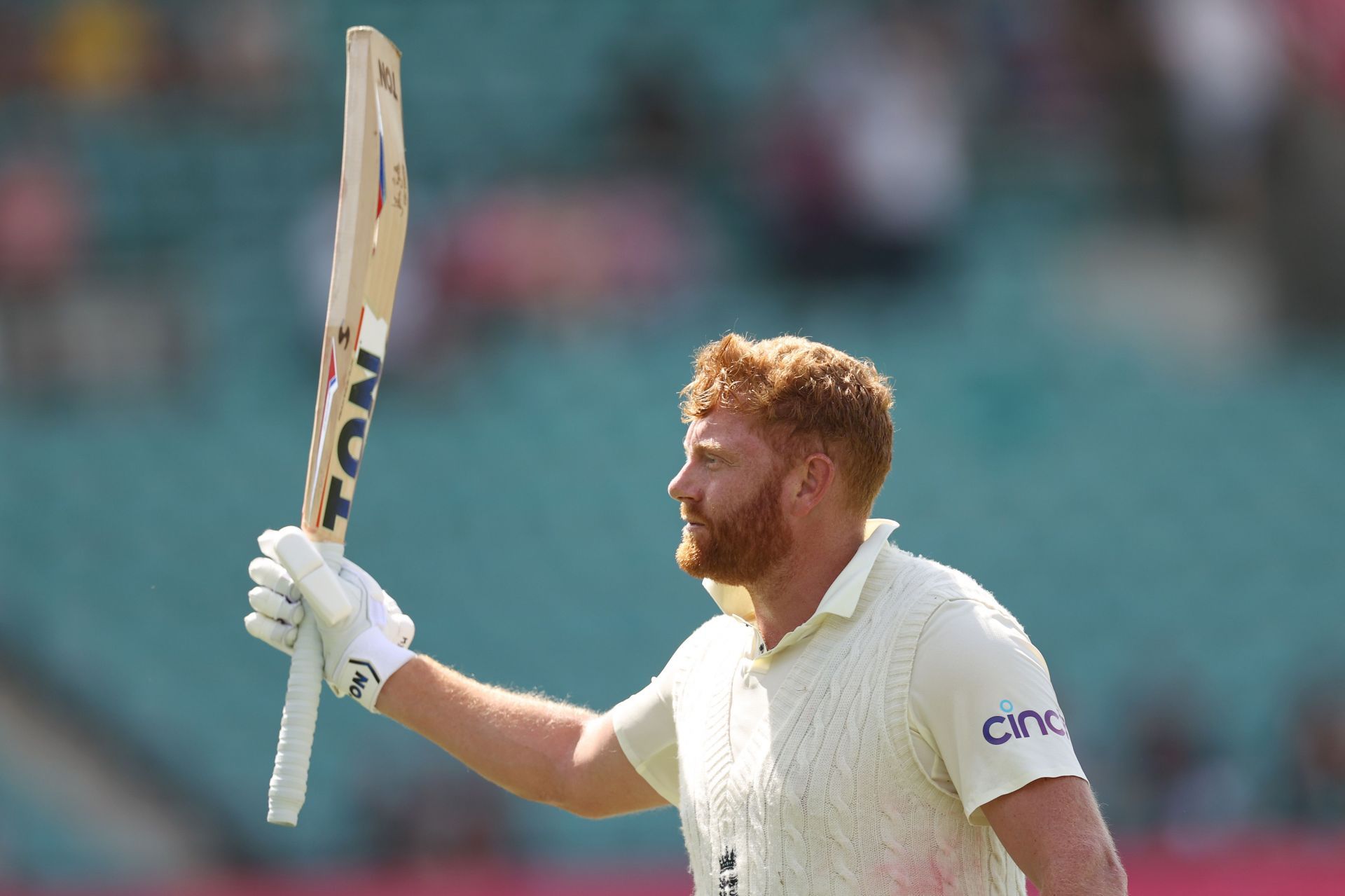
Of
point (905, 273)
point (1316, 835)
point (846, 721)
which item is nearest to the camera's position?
point (846, 721)

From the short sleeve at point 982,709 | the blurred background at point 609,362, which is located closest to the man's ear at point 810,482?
the short sleeve at point 982,709

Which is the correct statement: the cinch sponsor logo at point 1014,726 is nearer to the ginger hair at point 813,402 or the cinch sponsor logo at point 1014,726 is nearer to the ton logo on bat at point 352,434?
the ginger hair at point 813,402

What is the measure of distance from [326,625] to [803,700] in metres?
1.01

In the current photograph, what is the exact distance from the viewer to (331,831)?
8211 millimetres

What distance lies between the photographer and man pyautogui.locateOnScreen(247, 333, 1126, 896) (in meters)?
2.67

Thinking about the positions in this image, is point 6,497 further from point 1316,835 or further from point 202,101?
point 1316,835

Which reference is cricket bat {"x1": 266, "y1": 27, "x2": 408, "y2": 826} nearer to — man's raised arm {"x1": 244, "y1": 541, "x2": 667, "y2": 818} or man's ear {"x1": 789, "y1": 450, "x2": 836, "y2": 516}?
man's raised arm {"x1": 244, "y1": 541, "x2": 667, "y2": 818}

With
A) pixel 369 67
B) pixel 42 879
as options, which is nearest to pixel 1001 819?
pixel 369 67

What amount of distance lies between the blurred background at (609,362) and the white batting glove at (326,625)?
4.64 meters

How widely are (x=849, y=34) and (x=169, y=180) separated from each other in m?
4.18

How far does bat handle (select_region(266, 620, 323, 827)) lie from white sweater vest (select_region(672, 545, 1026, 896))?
0.75 metres

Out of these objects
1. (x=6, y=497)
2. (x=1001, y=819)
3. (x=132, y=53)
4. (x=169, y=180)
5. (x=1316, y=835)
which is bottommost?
(x=1001, y=819)

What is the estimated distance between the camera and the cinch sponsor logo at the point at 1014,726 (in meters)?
2.64

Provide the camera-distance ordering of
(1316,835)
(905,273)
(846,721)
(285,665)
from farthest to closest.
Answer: (905,273), (285,665), (1316,835), (846,721)
